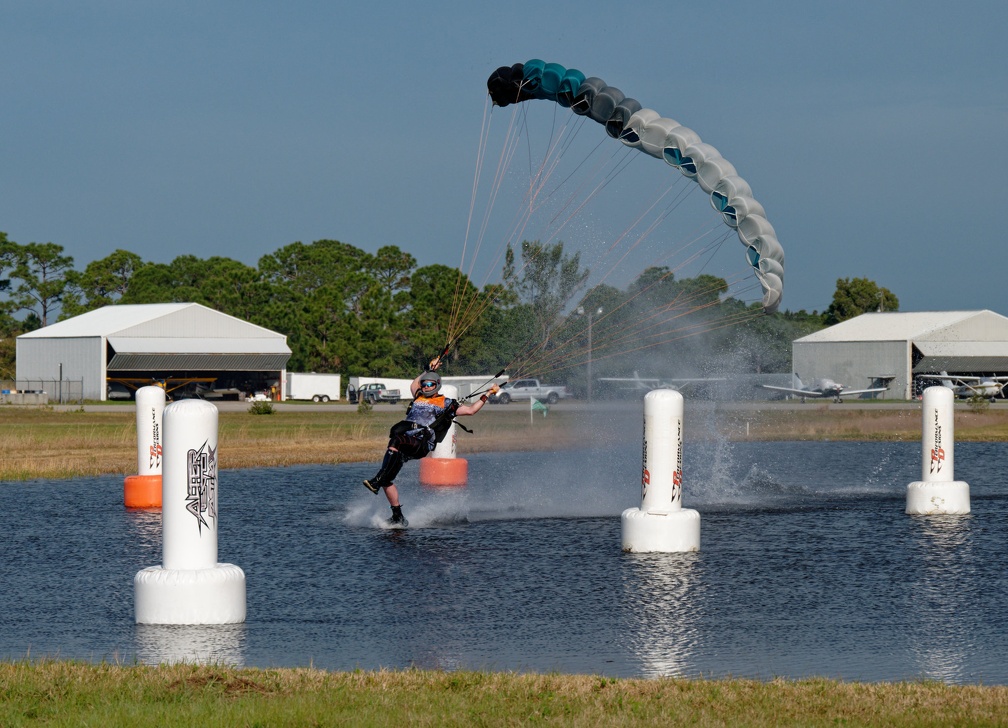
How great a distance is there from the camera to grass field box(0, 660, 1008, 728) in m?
7.64

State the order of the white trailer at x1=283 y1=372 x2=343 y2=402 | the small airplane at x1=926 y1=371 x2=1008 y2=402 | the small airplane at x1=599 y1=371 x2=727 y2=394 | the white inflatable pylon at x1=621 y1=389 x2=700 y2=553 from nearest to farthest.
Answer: the white inflatable pylon at x1=621 y1=389 x2=700 y2=553 → the small airplane at x1=926 y1=371 x2=1008 y2=402 → the small airplane at x1=599 y1=371 x2=727 y2=394 → the white trailer at x1=283 y1=372 x2=343 y2=402

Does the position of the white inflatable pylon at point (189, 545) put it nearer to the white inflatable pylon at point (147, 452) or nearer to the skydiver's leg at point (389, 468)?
the skydiver's leg at point (389, 468)

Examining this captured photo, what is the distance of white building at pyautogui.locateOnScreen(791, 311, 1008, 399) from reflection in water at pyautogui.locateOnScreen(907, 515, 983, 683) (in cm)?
8051

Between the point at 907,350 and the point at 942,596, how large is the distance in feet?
288

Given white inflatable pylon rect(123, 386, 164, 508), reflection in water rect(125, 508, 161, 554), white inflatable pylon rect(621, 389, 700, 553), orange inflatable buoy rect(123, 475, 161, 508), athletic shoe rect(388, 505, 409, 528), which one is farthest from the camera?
orange inflatable buoy rect(123, 475, 161, 508)

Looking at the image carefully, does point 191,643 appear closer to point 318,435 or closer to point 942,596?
point 942,596

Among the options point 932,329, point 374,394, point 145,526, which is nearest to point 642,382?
point 374,394

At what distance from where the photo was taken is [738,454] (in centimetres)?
3466

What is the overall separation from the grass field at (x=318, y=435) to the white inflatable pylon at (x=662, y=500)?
618 inches

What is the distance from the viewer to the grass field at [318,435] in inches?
1212

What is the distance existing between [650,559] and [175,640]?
622 centimetres

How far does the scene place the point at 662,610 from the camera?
38.5ft

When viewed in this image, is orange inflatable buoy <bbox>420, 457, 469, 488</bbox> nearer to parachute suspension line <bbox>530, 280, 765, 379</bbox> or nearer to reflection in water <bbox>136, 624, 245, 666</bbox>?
parachute suspension line <bbox>530, 280, 765, 379</bbox>

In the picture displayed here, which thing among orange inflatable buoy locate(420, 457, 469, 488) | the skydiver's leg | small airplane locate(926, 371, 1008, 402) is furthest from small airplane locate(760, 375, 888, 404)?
the skydiver's leg
